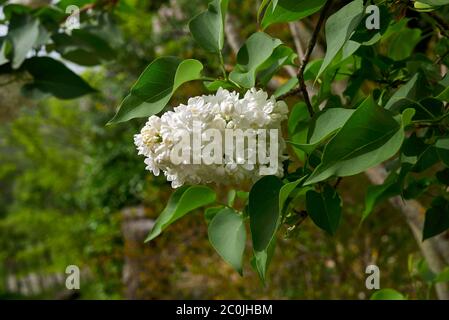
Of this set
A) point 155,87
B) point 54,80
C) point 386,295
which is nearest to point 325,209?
point 155,87

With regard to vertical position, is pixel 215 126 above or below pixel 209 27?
below

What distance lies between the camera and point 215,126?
1.54 ft

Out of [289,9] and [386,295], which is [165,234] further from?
[289,9]

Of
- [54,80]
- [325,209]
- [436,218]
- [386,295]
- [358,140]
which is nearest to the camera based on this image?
[358,140]

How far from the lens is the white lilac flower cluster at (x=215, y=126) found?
0.47m

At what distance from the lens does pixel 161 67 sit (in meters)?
0.52

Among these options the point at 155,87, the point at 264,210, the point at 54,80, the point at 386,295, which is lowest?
the point at 386,295

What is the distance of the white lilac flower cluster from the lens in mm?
471

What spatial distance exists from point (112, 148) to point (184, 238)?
0.65m

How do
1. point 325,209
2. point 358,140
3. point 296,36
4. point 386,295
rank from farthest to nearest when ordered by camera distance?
point 296,36, point 386,295, point 325,209, point 358,140

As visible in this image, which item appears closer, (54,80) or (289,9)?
(289,9)

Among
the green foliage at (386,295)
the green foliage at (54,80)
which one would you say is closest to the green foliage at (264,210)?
the green foliage at (386,295)

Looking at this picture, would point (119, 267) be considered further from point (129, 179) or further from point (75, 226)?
point (75, 226)
